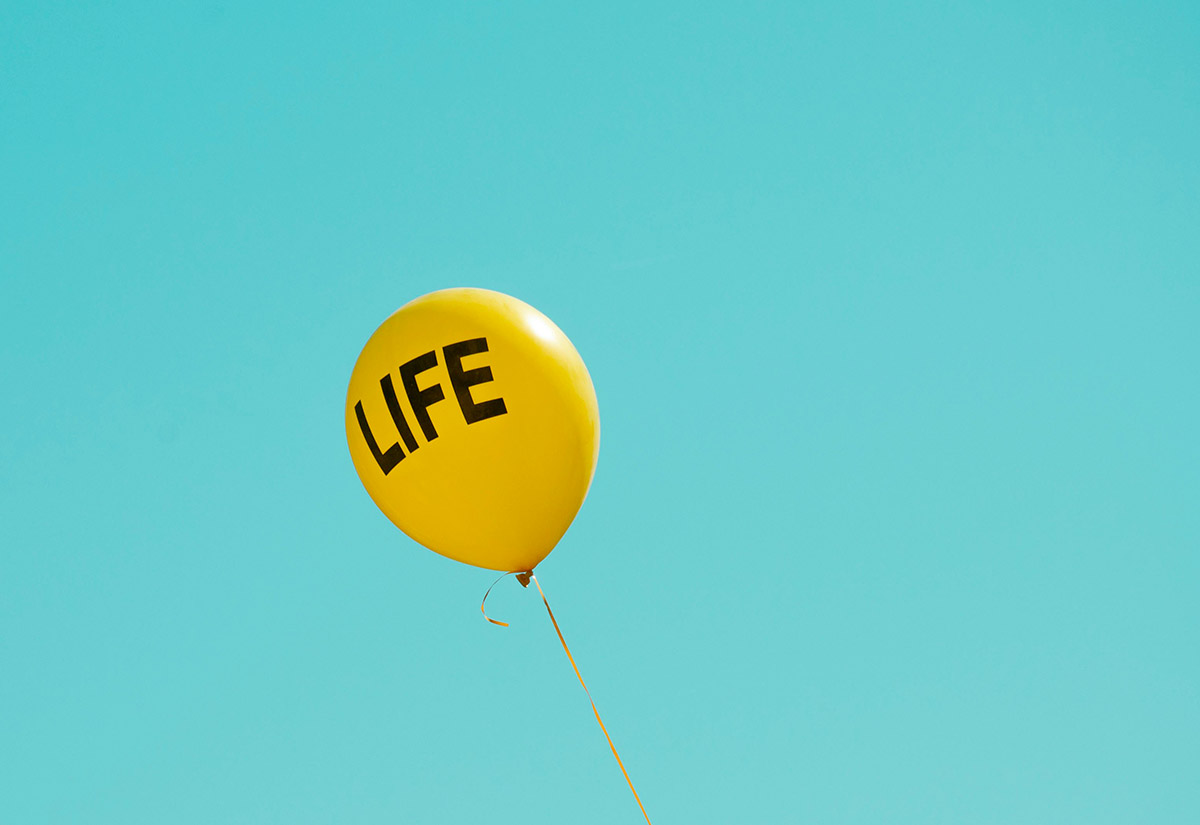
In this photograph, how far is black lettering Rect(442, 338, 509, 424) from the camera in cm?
1163

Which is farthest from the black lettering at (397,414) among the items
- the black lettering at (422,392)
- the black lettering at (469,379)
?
the black lettering at (469,379)

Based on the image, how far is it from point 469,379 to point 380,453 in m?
1.15

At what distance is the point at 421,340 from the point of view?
12.0m

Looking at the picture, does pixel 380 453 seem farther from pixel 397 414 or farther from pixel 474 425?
pixel 474 425

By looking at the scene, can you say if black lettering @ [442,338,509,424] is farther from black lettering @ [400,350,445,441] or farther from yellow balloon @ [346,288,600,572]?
black lettering @ [400,350,445,441]

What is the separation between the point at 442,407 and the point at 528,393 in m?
0.77

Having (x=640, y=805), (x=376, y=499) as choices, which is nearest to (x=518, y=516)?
(x=376, y=499)

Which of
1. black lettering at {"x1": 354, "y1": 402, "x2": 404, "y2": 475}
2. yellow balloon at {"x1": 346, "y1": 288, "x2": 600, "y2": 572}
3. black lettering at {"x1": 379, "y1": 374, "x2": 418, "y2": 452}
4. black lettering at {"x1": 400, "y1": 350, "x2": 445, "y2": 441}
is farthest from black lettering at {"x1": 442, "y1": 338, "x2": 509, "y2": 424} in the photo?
black lettering at {"x1": 354, "y1": 402, "x2": 404, "y2": 475}

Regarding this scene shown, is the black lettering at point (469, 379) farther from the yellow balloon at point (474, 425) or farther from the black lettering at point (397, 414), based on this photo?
the black lettering at point (397, 414)

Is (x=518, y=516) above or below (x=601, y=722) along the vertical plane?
above

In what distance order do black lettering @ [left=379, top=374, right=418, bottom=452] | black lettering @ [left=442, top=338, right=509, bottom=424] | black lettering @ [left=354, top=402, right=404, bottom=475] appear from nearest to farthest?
black lettering @ [left=442, top=338, right=509, bottom=424], black lettering @ [left=379, top=374, right=418, bottom=452], black lettering @ [left=354, top=402, right=404, bottom=475]

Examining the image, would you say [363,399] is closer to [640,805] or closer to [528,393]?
[528,393]

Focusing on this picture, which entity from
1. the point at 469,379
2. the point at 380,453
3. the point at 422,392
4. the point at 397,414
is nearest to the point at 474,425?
the point at 469,379

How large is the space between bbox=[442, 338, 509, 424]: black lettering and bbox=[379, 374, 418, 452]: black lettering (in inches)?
21.6
